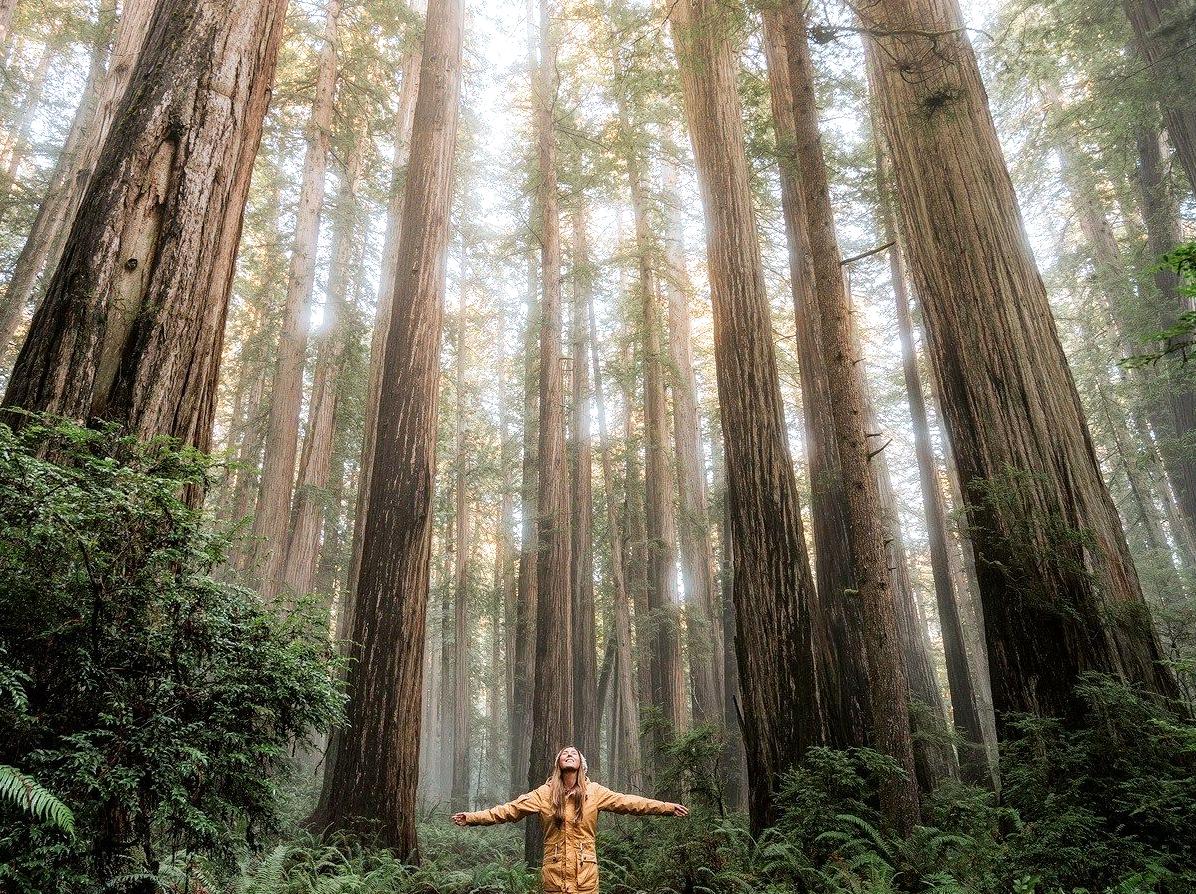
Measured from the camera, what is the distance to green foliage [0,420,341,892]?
1.89 metres

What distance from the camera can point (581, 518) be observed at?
43.6ft

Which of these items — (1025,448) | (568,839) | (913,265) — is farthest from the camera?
(913,265)

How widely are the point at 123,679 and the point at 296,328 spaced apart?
1065cm

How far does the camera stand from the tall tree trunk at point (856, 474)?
4.54 m

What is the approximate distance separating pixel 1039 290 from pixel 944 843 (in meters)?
4.36

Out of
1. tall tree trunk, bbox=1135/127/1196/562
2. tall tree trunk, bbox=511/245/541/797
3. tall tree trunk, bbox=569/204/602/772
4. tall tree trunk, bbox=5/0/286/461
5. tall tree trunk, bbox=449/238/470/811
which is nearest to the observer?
tall tree trunk, bbox=5/0/286/461

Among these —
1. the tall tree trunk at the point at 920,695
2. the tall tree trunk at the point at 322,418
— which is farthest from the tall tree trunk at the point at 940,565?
the tall tree trunk at the point at 322,418

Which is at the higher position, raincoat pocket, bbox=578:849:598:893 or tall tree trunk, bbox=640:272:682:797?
tall tree trunk, bbox=640:272:682:797

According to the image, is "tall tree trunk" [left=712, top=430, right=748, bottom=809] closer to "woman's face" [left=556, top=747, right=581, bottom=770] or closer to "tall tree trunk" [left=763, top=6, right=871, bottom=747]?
"tall tree trunk" [left=763, top=6, right=871, bottom=747]

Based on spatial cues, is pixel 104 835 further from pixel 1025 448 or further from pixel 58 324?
pixel 1025 448

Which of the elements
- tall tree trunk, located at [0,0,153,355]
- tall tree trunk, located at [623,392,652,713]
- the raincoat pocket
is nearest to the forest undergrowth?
the raincoat pocket

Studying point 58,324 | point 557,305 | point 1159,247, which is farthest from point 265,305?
point 1159,247

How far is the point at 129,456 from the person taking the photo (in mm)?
2457

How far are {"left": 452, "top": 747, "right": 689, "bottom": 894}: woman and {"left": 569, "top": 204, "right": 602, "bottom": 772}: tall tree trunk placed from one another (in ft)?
26.2
